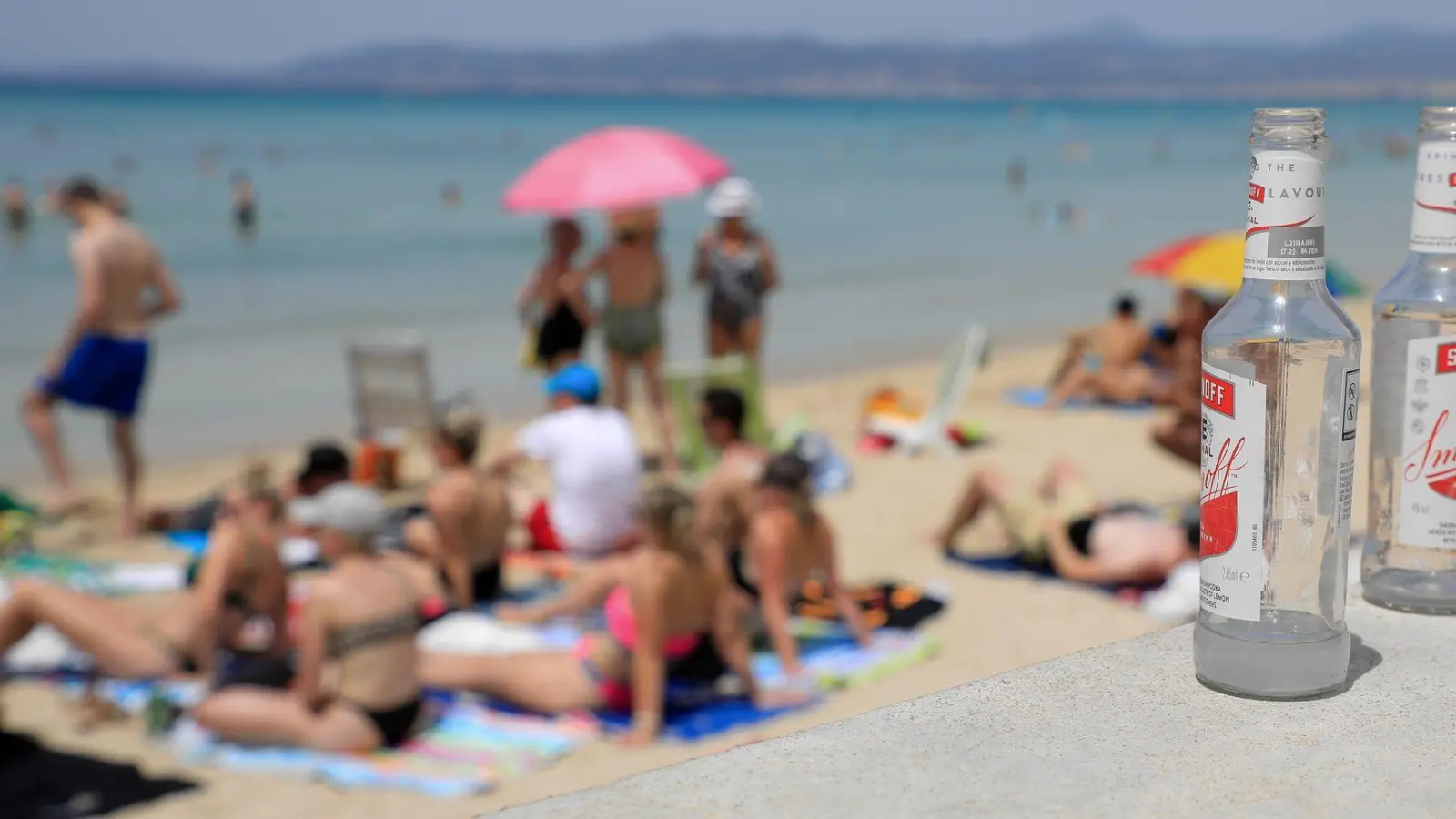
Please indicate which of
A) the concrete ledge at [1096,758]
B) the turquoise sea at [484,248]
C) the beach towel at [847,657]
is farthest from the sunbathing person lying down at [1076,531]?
the turquoise sea at [484,248]

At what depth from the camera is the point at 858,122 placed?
79.4 metres

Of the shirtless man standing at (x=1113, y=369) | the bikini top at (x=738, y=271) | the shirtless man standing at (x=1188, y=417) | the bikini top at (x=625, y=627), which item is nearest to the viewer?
the bikini top at (x=625, y=627)

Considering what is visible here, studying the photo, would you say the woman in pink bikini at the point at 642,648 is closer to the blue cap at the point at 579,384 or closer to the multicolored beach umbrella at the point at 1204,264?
the blue cap at the point at 579,384

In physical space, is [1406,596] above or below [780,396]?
above

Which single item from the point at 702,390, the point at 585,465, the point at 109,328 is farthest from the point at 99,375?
the point at 702,390

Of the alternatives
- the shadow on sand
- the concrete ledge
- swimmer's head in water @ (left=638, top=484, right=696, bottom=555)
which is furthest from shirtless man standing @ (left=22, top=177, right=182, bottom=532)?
the concrete ledge

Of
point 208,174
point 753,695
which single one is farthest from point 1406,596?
point 208,174

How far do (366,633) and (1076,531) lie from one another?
10.5 ft

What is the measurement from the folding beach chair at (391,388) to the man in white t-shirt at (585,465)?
66.9 inches

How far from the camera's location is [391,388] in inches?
310

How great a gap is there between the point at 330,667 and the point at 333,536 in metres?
0.74

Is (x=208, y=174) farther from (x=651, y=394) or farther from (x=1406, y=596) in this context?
(x=1406, y=596)

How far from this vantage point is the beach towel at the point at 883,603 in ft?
18.3

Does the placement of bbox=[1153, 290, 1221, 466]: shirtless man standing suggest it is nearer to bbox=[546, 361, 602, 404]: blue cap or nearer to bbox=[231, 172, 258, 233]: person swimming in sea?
bbox=[546, 361, 602, 404]: blue cap
